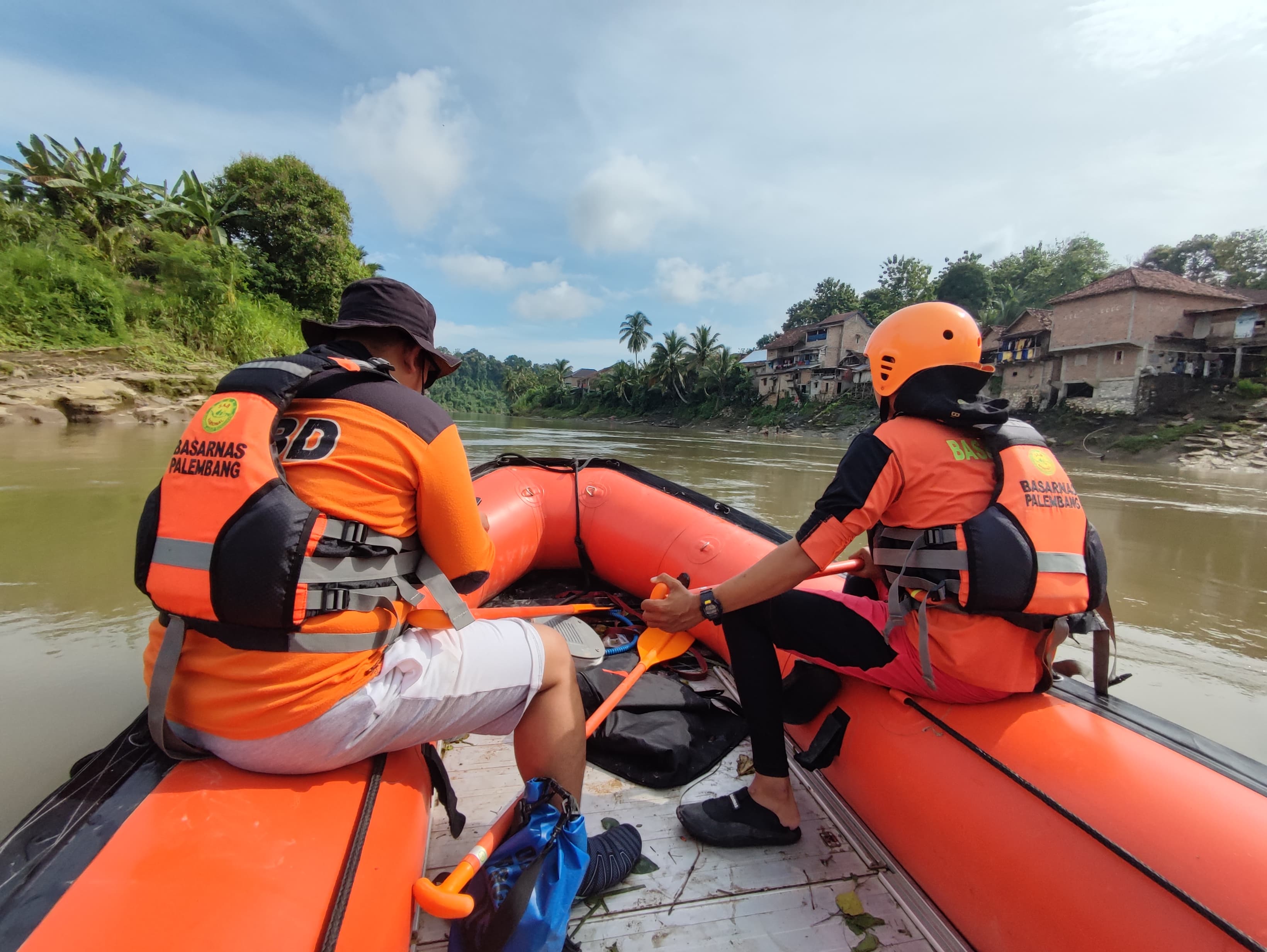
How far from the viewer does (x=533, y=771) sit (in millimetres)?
1438

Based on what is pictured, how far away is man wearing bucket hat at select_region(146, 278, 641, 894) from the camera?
3.65ft

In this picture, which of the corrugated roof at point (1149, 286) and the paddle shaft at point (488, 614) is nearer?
the paddle shaft at point (488, 614)

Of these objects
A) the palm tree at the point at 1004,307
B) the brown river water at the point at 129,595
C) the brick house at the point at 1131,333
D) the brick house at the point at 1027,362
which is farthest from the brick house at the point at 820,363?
the brown river water at the point at 129,595

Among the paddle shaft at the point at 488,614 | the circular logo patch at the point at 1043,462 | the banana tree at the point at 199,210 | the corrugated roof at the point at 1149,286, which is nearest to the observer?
the paddle shaft at the point at 488,614

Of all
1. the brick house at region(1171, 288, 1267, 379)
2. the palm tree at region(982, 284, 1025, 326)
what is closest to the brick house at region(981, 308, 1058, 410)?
the brick house at region(1171, 288, 1267, 379)

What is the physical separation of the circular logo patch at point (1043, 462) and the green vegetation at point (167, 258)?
44.0 feet

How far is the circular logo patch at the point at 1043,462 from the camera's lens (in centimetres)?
151

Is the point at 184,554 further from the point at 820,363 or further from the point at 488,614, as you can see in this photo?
the point at 820,363

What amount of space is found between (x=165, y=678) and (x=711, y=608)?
4.12ft

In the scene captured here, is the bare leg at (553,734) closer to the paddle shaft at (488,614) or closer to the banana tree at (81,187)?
the paddle shaft at (488,614)

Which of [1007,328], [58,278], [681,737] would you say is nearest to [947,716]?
[681,737]

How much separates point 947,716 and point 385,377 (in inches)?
64.7

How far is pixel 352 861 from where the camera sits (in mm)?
1062

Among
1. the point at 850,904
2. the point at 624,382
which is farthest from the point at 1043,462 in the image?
the point at 624,382
